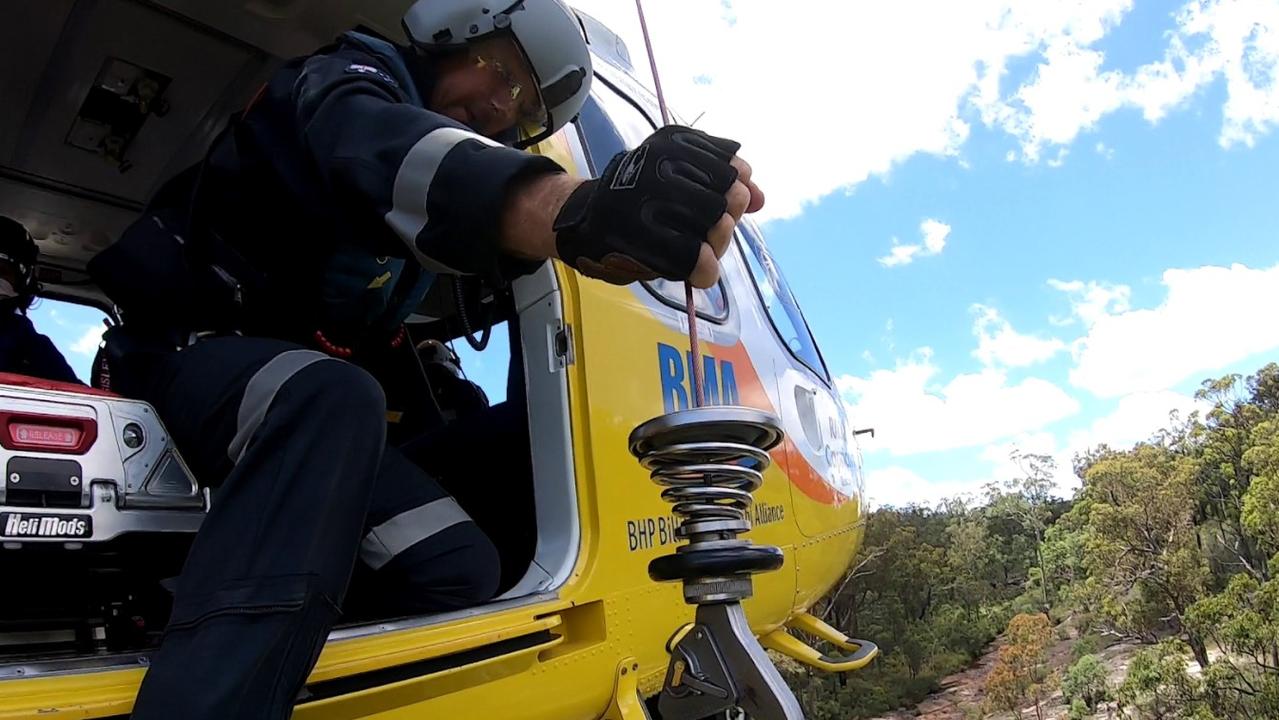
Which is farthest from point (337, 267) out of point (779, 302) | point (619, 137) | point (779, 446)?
point (779, 302)

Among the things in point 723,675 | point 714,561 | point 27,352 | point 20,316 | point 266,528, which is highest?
point 20,316

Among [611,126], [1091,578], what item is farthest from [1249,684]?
[611,126]

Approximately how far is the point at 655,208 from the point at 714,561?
593 mm

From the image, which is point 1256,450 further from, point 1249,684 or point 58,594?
point 58,594

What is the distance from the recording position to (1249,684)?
37.2 metres

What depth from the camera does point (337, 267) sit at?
5.90 feet

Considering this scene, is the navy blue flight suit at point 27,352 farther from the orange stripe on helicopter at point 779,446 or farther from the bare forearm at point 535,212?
the bare forearm at point 535,212

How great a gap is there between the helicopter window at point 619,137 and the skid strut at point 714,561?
1.11 metres

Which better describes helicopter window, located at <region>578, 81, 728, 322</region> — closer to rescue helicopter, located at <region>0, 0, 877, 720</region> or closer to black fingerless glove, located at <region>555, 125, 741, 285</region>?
rescue helicopter, located at <region>0, 0, 877, 720</region>

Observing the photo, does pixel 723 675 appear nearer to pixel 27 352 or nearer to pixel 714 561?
pixel 714 561

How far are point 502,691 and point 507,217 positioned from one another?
3.44 feet

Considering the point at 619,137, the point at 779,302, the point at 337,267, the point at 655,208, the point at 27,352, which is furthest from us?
the point at 779,302

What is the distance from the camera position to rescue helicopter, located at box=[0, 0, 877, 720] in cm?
137

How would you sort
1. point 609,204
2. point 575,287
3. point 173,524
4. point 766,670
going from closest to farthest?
point 609,204
point 766,670
point 173,524
point 575,287
